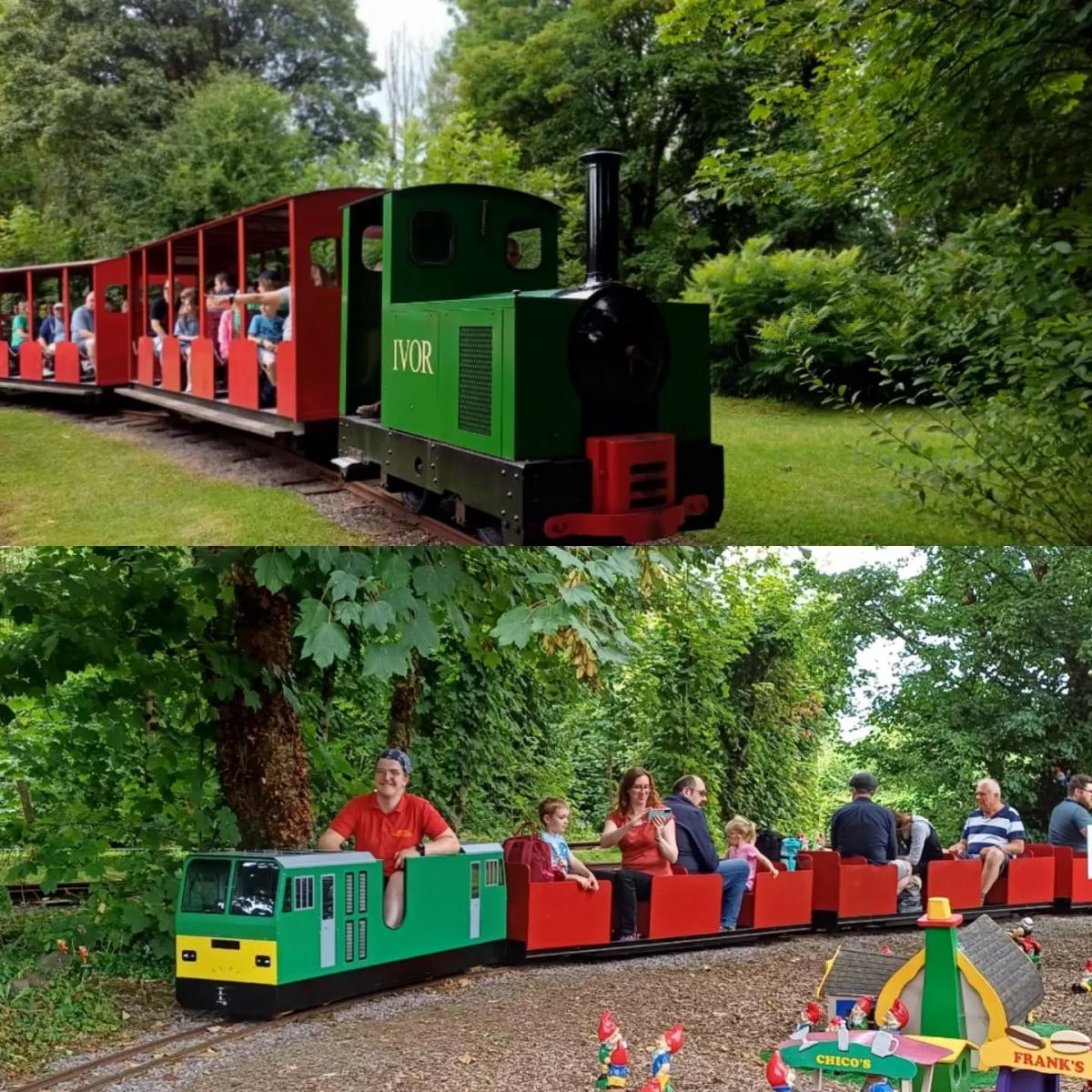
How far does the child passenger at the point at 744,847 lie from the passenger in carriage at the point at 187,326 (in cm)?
348

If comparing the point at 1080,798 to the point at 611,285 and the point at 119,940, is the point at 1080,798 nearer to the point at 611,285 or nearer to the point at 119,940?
the point at 611,285

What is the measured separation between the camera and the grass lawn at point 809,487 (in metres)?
4.83

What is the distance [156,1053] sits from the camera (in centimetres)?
465

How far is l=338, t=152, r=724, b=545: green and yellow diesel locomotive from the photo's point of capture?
4375 millimetres

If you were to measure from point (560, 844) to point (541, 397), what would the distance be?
7.89 ft

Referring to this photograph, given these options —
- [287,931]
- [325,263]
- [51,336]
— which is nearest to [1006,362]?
[325,263]

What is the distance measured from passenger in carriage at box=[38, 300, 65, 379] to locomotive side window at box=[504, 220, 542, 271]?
2.44 m

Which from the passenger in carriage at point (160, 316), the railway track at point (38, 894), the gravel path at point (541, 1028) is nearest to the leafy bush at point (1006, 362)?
the gravel path at point (541, 1028)

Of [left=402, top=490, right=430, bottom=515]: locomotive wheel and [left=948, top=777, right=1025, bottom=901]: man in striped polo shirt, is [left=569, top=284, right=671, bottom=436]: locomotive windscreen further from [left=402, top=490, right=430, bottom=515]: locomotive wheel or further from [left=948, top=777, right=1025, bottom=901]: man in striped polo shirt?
[left=948, top=777, right=1025, bottom=901]: man in striped polo shirt

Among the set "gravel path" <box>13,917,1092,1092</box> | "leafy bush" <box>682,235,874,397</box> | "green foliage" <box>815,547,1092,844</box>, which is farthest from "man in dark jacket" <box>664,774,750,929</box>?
"leafy bush" <box>682,235,874,397</box>

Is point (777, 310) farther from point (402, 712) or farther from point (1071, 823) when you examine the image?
point (1071, 823)

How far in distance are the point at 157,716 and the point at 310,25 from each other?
308cm

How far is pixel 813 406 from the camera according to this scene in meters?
5.05

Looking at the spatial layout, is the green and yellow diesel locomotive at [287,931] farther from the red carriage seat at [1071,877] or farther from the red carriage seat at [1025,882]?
the red carriage seat at [1071,877]
